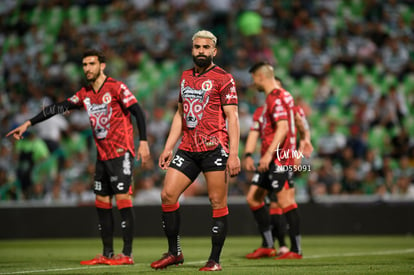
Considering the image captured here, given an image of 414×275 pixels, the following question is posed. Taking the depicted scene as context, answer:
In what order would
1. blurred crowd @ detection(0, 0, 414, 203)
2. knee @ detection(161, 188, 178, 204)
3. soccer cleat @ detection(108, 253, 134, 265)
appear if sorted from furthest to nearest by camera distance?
blurred crowd @ detection(0, 0, 414, 203) → soccer cleat @ detection(108, 253, 134, 265) → knee @ detection(161, 188, 178, 204)

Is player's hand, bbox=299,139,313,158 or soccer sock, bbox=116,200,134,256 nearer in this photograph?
soccer sock, bbox=116,200,134,256

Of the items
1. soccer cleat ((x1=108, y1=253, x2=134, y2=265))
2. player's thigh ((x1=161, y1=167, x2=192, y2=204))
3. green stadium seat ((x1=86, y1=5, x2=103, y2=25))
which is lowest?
soccer cleat ((x1=108, y1=253, x2=134, y2=265))

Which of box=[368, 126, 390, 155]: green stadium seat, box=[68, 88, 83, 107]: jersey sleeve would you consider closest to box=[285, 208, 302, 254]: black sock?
box=[68, 88, 83, 107]: jersey sleeve

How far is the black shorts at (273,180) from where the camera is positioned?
32.2ft

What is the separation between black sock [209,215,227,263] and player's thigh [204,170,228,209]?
0.16 m

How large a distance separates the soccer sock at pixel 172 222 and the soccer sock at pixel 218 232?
0.46 meters

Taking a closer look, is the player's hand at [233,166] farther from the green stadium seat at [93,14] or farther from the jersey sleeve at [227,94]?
the green stadium seat at [93,14]

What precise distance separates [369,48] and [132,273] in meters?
14.3

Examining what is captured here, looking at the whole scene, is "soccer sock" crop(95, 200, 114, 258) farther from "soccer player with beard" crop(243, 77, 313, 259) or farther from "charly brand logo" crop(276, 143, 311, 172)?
"charly brand logo" crop(276, 143, 311, 172)

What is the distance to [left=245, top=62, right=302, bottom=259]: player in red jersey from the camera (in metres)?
9.64

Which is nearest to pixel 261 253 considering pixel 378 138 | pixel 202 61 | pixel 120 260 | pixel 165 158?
pixel 120 260

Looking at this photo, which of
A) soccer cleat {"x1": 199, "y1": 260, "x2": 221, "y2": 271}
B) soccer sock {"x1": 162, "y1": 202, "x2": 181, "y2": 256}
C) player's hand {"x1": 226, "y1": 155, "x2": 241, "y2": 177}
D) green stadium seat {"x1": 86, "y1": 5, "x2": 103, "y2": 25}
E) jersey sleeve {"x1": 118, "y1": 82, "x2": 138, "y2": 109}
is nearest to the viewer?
player's hand {"x1": 226, "y1": 155, "x2": 241, "y2": 177}

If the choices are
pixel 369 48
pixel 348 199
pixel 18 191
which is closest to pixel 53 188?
pixel 18 191

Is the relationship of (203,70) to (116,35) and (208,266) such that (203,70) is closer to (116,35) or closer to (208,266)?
(208,266)
